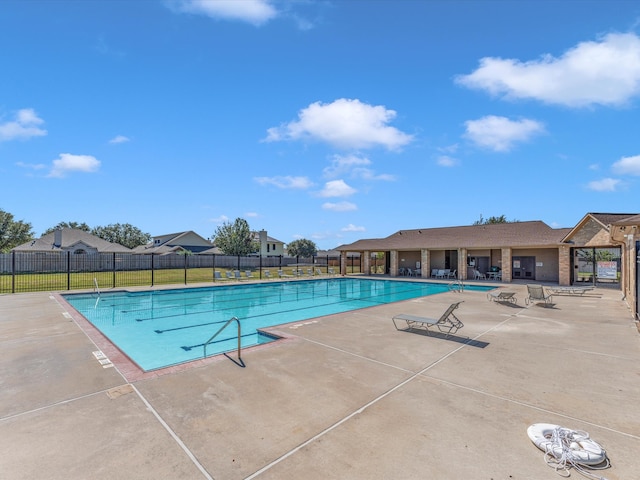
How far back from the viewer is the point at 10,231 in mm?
46156

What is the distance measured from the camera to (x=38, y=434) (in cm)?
348

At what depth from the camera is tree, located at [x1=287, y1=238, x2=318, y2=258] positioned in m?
80.2

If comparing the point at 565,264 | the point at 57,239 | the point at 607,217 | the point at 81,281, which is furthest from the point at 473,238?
the point at 57,239

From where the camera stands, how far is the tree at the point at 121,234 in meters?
73.7

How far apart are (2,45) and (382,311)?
14.6m

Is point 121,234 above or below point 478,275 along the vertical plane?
above

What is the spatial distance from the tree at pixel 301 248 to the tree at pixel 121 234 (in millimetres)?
35360

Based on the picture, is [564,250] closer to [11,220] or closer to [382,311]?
[382,311]

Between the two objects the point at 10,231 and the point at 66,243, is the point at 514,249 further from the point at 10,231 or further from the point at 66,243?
the point at 10,231

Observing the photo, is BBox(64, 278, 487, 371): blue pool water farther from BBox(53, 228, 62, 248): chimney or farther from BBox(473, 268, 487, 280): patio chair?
BBox(53, 228, 62, 248): chimney

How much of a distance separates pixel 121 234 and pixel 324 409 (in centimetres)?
8434

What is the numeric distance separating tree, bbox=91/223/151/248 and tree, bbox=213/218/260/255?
109 feet

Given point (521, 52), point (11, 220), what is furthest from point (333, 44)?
point (11, 220)

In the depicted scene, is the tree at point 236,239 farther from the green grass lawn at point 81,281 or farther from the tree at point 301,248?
the tree at point 301,248
